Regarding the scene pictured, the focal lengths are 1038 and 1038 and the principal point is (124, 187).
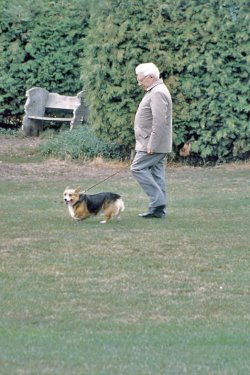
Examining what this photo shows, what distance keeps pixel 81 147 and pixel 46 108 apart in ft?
8.94

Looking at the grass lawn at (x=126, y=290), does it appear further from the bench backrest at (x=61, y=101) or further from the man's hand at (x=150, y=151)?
the bench backrest at (x=61, y=101)

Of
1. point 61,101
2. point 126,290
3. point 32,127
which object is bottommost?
point 32,127

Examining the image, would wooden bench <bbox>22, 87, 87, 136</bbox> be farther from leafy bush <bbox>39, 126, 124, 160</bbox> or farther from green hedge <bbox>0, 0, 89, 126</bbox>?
leafy bush <bbox>39, 126, 124, 160</bbox>

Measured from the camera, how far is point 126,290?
863 cm

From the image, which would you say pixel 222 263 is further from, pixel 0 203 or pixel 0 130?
pixel 0 130

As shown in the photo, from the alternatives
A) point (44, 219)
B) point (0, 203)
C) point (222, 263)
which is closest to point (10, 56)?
point (0, 203)

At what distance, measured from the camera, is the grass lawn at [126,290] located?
6.58m

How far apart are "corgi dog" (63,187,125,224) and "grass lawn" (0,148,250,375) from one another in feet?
0.48

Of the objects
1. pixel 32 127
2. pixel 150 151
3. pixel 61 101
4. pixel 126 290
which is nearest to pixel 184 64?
pixel 61 101

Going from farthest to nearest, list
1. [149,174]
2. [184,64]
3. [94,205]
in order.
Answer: [184,64] < [149,174] < [94,205]

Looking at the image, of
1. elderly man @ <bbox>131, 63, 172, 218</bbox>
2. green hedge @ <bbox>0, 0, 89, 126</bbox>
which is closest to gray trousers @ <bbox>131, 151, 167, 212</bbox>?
elderly man @ <bbox>131, 63, 172, 218</bbox>

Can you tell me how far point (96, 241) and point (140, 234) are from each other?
26.3 inches

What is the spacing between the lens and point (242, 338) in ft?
23.4

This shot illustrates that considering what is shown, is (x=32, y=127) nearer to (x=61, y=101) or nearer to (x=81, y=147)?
(x=61, y=101)
